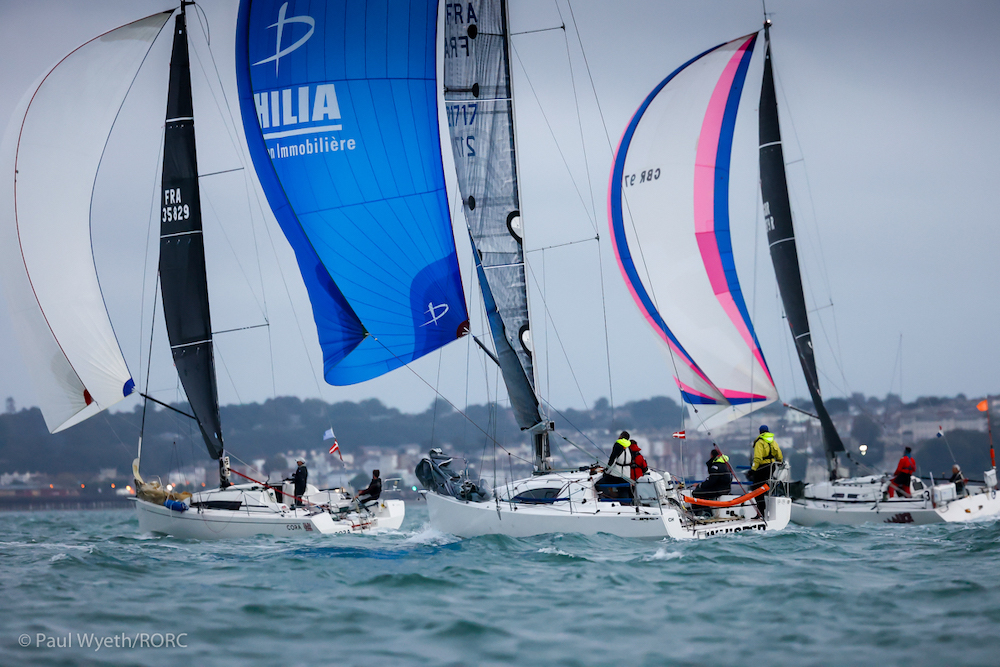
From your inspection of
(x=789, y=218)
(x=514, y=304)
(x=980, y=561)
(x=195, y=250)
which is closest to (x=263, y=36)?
(x=195, y=250)

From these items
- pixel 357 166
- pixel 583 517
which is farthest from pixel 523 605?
pixel 357 166

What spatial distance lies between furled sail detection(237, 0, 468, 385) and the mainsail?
1.63ft

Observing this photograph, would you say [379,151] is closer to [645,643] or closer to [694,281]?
[694,281]

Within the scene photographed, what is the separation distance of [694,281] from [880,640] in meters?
12.2

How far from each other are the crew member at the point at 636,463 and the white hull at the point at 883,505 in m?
4.89

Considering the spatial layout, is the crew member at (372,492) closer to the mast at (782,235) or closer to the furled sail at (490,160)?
the furled sail at (490,160)

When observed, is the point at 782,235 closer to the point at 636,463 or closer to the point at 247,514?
the point at 636,463

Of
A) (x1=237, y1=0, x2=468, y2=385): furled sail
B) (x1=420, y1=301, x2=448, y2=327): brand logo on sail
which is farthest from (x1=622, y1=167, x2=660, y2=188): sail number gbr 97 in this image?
(x1=420, y1=301, x2=448, y2=327): brand logo on sail

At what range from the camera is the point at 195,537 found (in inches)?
519

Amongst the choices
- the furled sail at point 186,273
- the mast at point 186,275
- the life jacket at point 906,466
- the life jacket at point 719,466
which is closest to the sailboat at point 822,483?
the life jacket at point 906,466

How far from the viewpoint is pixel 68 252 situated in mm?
14562

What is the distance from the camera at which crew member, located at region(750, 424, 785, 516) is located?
12.4m

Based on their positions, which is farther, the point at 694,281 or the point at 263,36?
the point at 694,281

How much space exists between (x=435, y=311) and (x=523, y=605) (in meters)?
6.76
